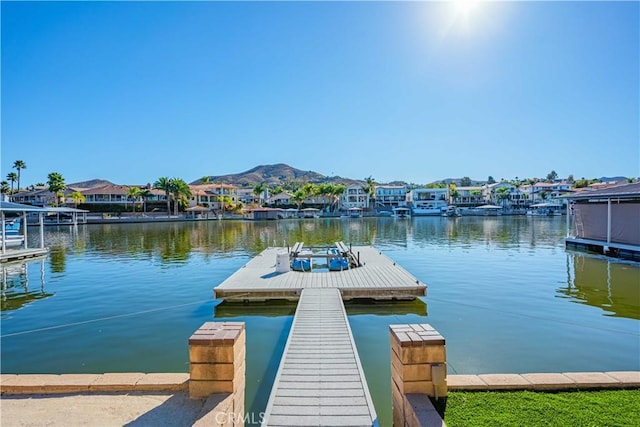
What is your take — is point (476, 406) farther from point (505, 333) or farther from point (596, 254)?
point (596, 254)

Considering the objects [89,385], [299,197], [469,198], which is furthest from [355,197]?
[89,385]

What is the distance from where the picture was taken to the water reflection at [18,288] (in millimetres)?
12417

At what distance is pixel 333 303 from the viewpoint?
32.0 ft

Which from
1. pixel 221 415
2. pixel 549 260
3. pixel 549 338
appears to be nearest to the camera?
pixel 221 415

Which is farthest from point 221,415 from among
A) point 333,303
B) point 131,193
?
point 131,193

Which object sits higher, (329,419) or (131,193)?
(131,193)

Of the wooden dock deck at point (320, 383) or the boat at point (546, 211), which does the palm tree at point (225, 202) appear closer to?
the boat at point (546, 211)

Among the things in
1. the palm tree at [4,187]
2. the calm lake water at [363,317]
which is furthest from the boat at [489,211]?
the palm tree at [4,187]

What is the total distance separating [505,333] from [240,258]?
15421 millimetres

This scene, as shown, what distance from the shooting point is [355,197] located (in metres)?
103

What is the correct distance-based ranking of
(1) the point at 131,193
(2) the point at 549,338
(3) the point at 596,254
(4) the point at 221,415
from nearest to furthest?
1. (4) the point at 221,415
2. (2) the point at 549,338
3. (3) the point at 596,254
4. (1) the point at 131,193

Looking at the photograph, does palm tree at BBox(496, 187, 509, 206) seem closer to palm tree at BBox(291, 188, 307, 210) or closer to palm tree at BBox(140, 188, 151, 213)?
palm tree at BBox(291, 188, 307, 210)

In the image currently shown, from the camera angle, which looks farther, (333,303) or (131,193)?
(131,193)

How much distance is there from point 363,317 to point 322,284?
2022 millimetres
